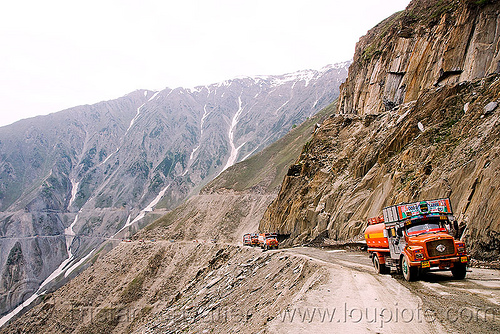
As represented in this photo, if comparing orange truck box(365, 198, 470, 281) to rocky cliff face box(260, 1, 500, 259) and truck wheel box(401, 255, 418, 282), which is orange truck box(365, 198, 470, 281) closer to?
→ truck wheel box(401, 255, 418, 282)

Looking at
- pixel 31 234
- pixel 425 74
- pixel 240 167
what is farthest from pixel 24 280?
pixel 425 74

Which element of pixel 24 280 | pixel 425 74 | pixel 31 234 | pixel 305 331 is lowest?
pixel 24 280

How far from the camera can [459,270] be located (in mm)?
11352

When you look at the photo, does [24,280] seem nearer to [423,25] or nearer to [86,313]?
[86,313]

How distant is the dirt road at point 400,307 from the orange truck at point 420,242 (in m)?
0.61

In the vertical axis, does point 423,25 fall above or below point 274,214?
above

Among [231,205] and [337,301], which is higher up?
[337,301]

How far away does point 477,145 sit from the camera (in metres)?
19.4

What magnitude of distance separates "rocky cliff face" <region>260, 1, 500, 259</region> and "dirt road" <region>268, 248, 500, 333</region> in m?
5.99

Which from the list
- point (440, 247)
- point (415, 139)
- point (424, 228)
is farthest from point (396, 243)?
point (415, 139)

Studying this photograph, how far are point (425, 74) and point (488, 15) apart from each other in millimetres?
8037

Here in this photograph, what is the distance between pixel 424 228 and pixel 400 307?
4448 mm

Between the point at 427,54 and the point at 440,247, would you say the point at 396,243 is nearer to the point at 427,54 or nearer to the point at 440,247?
the point at 440,247

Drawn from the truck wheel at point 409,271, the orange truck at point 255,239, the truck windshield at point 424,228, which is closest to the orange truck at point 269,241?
the orange truck at point 255,239
